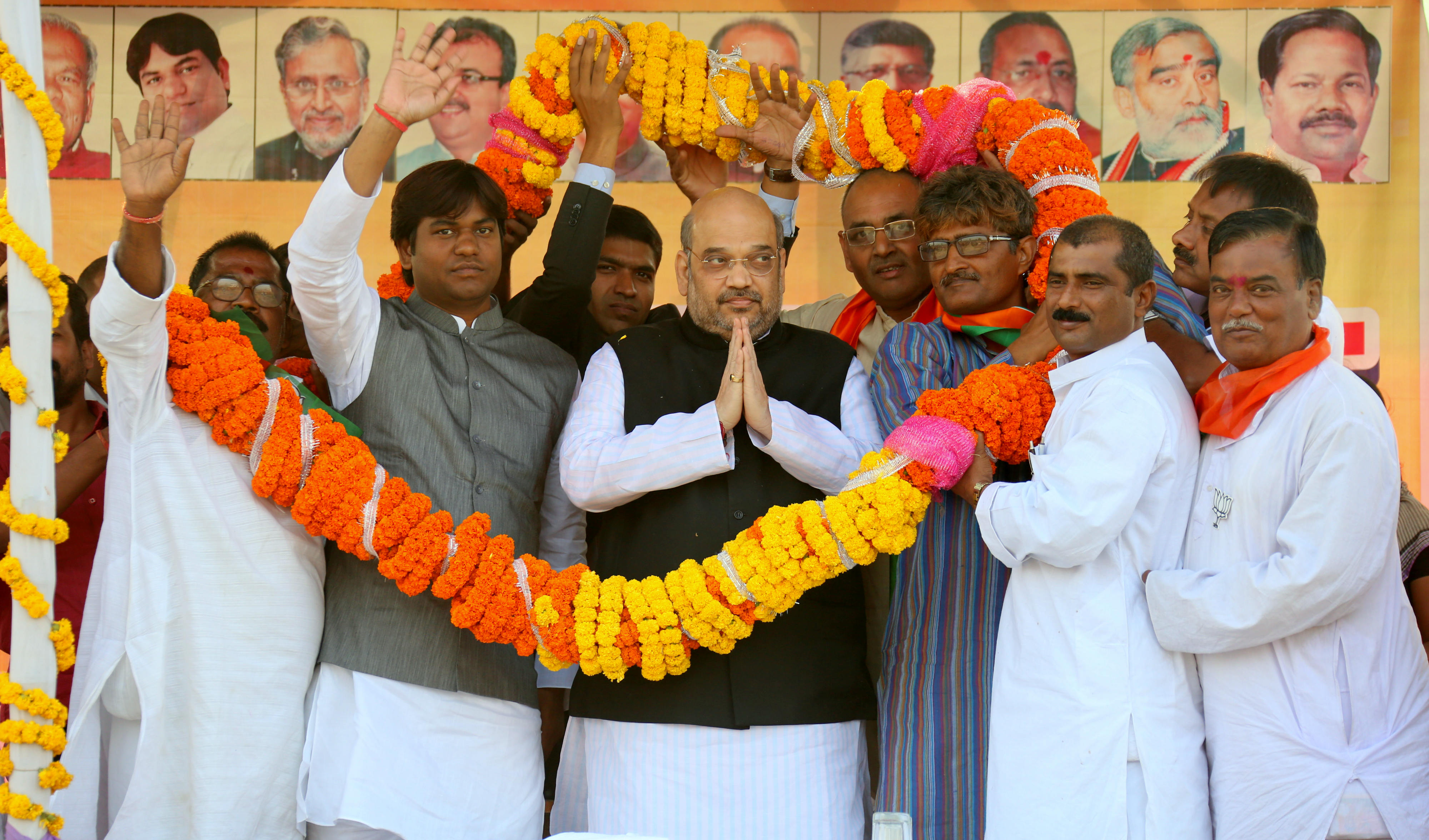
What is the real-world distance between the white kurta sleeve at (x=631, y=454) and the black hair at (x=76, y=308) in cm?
177

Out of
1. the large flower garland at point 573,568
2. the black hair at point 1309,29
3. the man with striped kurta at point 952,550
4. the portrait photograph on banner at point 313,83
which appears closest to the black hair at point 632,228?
the man with striped kurta at point 952,550

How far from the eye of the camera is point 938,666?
3254 millimetres

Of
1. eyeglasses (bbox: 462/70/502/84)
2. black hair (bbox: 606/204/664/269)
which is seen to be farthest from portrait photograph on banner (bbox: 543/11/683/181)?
black hair (bbox: 606/204/664/269)

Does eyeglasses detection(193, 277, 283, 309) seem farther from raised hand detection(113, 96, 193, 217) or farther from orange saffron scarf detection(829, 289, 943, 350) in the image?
orange saffron scarf detection(829, 289, 943, 350)

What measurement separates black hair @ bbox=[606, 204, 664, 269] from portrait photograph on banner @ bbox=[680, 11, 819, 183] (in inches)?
45.8

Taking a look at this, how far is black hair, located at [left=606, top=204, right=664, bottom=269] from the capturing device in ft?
15.2

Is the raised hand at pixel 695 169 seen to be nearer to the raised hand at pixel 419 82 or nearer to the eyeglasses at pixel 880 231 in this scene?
the eyeglasses at pixel 880 231

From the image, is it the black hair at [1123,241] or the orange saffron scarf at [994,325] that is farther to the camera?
the orange saffron scarf at [994,325]

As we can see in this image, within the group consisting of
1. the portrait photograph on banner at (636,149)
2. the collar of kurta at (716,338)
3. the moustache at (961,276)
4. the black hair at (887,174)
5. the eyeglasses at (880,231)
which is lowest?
the collar of kurta at (716,338)

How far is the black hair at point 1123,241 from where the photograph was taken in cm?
310

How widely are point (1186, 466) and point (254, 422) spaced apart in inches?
94.4

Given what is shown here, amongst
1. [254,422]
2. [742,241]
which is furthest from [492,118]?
[254,422]

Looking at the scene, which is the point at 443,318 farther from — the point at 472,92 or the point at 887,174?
the point at 472,92

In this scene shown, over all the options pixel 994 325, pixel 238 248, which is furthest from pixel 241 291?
pixel 994 325
